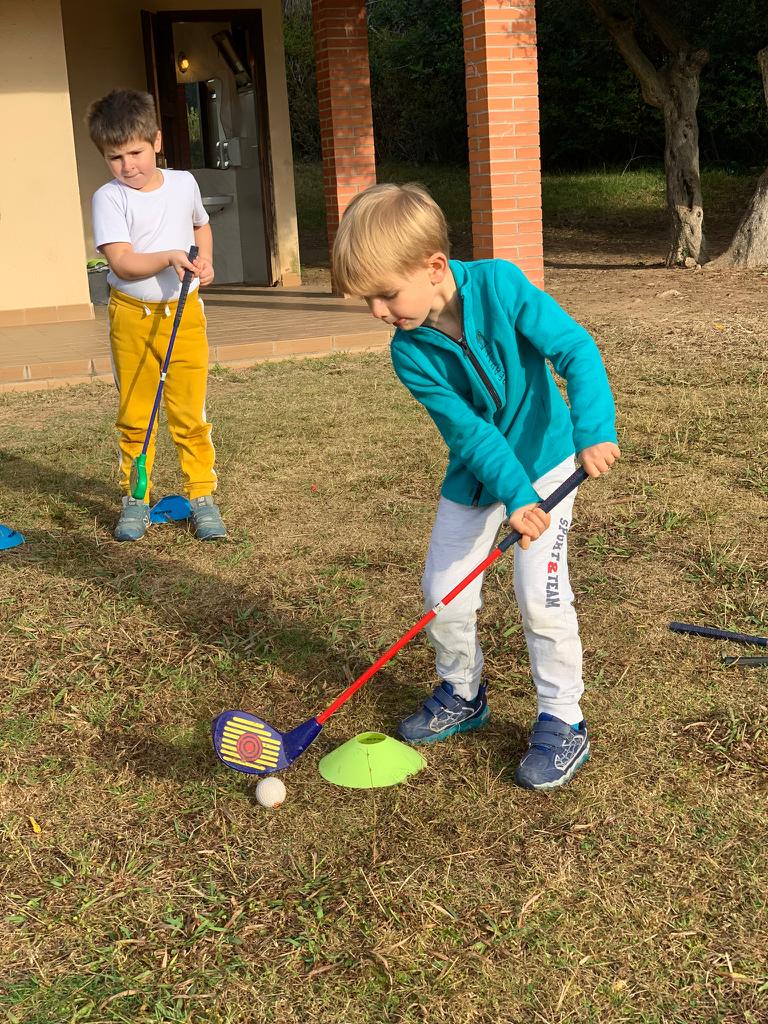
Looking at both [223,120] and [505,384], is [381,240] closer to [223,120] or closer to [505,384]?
[505,384]

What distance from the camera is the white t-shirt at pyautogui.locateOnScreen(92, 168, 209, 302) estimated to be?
4.11 meters

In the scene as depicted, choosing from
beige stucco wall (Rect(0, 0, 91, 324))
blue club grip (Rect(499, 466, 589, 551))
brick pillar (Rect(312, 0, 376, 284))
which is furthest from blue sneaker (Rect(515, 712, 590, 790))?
brick pillar (Rect(312, 0, 376, 284))

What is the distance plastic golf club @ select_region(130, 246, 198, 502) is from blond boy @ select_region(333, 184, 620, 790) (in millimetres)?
1809

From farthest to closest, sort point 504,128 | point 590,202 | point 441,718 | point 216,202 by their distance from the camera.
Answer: point 590,202 < point 216,202 < point 504,128 < point 441,718

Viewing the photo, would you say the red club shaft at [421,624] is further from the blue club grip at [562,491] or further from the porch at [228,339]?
the porch at [228,339]

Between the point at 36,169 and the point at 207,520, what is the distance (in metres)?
5.92

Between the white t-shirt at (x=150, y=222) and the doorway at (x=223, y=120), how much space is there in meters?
7.07

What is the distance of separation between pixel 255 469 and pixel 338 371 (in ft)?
7.37

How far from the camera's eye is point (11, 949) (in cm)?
212

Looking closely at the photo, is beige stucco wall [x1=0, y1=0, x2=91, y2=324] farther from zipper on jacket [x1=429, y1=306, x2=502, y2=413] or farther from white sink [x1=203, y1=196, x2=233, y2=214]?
zipper on jacket [x1=429, y1=306, x2=502, y2=413]

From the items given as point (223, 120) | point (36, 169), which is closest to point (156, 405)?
point (36, 169)

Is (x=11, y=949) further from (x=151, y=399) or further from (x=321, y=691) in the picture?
(x=151, y=399)

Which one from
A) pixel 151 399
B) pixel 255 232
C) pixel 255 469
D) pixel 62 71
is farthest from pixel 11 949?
pixel 255 232

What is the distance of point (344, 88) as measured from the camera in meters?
9.95
